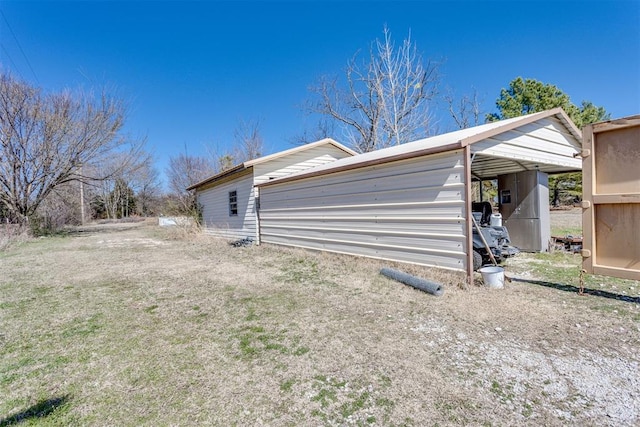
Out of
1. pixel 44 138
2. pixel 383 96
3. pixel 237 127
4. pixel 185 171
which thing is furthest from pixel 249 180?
pixel 185 171

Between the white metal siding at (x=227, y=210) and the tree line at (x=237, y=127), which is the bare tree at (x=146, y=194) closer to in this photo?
the tree line at (x=237, y=127)

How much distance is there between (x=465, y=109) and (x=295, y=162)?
13.9m

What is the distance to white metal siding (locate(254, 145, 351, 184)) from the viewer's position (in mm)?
10763

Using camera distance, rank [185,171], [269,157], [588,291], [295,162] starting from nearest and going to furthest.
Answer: [588,291], [269,157], [295,162], [185,171]

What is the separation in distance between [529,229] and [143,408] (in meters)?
8.26

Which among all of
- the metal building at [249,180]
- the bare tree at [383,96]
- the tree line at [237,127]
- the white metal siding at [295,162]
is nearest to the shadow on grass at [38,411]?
the metal building at [249,180]

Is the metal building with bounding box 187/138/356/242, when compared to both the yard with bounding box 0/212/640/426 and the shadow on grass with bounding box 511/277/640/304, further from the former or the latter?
the shadow on grass with bounding box 511/277/640/304

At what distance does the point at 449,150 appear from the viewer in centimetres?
487

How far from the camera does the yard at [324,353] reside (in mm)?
2018

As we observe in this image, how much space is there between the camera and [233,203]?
12445 mm

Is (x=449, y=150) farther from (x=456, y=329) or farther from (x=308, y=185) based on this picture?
(x=308, y=185)

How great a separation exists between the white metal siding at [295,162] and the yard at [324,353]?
605 cm

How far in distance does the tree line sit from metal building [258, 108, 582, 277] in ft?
31.7

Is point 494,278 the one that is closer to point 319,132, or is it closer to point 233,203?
point 233,203
